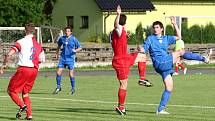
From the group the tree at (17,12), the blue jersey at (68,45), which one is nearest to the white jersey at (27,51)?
the blue jersey at (68,45)

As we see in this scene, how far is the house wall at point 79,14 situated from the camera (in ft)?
194

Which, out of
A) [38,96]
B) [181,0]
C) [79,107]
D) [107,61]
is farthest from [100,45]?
[79,107]

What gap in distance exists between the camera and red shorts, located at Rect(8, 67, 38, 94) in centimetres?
1435

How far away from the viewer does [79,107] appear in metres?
17.6

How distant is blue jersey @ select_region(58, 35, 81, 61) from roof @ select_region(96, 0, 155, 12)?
3356 centimetres

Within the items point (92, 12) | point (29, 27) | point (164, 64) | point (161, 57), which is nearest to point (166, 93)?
point (164, 64)

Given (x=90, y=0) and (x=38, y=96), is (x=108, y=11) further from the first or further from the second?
(x=38, y=96)

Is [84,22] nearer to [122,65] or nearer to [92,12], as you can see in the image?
[92,12]

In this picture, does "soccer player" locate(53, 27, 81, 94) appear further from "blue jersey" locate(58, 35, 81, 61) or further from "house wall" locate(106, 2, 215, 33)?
"house wall" locate(106, 2, 215, 33)

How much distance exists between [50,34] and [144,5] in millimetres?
14217

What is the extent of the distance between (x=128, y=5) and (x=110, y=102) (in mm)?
39711

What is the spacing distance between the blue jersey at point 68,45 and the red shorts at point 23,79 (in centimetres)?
903

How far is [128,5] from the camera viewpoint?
58.8m

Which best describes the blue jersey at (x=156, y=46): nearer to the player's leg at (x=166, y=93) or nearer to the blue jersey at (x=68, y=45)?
the player's leg at (x=166, y=93)
